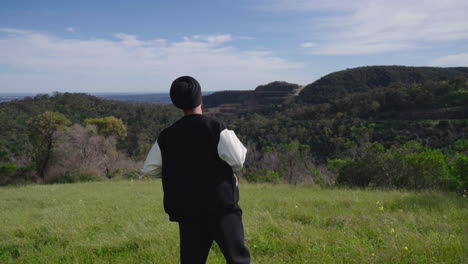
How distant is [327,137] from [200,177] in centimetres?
3664

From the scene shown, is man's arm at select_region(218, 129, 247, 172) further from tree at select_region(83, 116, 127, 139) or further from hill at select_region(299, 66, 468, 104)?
hill at select_region(299, 66, 468, 104)

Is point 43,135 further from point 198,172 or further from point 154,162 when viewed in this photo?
point 198,172

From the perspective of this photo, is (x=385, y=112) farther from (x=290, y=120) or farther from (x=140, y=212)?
(x=140, y=212)

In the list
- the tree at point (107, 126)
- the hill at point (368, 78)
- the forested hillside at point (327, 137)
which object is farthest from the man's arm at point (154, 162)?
the hill at point (368, 78)

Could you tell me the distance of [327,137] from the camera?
121 feet

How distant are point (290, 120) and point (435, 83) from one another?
2118cm

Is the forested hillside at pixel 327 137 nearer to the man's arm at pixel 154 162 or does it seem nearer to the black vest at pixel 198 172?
the black vest at pixel 198 172

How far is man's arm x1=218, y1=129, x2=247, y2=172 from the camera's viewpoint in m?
1.83

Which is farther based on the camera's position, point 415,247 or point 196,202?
point 415,247

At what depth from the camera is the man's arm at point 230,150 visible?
1833 millimetres

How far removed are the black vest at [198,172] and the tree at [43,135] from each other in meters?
27.4

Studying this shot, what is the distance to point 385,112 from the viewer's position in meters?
42.8

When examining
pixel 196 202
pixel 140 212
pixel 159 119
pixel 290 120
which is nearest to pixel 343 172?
pixel 140 212

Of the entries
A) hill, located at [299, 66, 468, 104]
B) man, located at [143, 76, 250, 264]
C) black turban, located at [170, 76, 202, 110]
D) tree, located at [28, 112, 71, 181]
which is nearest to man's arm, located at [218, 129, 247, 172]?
man, located at [143, 76, 250, 264]
